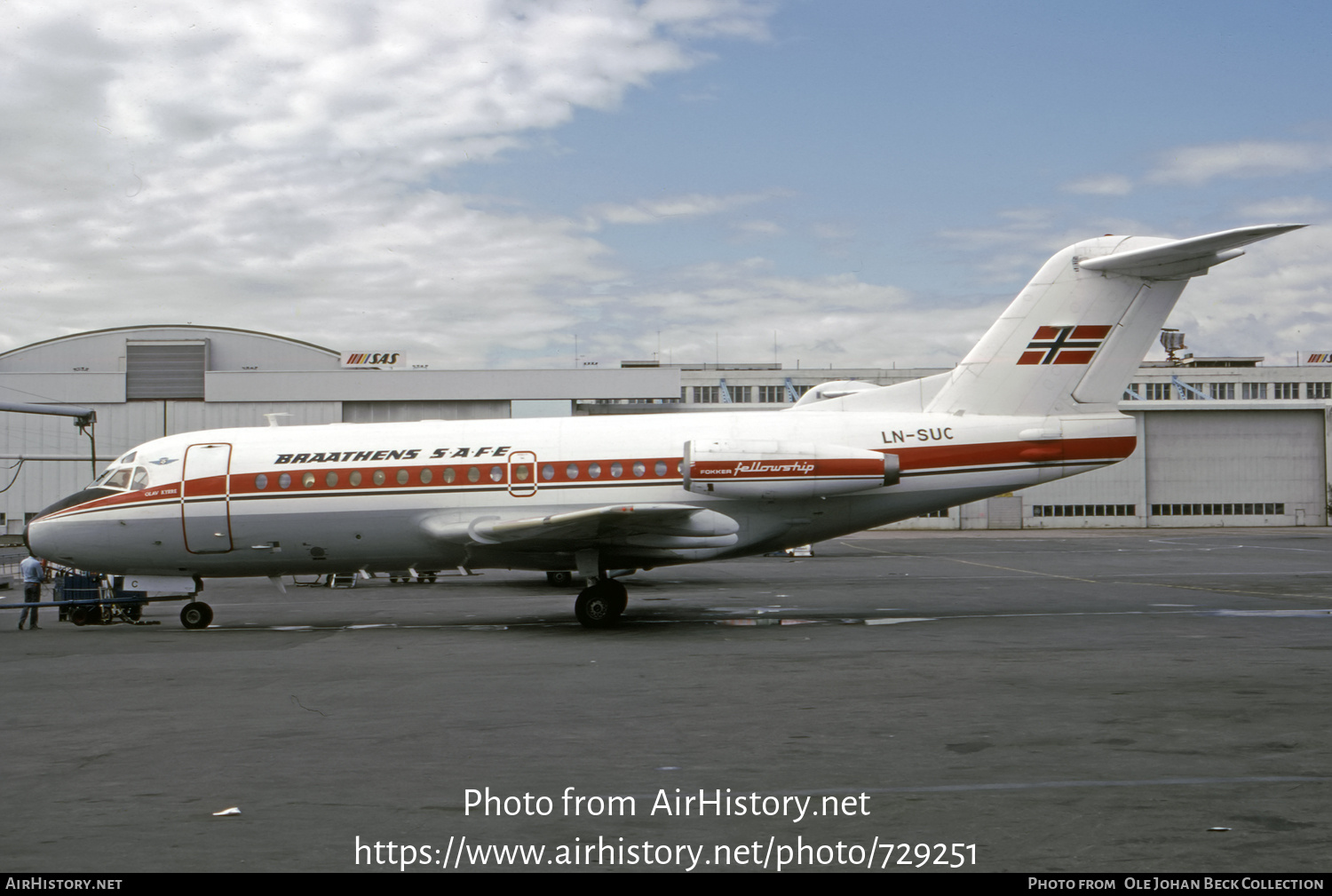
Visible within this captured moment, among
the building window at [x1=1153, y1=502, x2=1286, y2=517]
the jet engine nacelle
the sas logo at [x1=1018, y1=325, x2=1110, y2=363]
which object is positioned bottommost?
the building window at [x1=1153, y1=502, x2=1286, y2=517]

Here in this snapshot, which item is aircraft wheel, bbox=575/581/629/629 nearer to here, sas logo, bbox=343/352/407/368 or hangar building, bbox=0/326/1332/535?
hangar building, bbox=0/326/1332/535

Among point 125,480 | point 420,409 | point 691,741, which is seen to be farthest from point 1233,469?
point 691,741

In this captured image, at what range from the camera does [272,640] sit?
16969 millimetres

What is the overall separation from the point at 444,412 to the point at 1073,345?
3934 cm

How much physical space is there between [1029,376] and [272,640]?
1368 cm

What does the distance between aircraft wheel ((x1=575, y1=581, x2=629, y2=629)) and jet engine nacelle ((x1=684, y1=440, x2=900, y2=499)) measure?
2.29 metres

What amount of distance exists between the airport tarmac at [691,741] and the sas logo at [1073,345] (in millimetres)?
4554

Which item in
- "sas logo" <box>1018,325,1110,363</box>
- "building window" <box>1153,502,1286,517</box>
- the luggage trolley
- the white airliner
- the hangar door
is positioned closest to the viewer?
the white airliner

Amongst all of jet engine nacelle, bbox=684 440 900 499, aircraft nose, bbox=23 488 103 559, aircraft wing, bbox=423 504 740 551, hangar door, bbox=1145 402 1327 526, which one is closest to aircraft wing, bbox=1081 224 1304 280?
jet engine nacelle, bbox=684 440 900 499

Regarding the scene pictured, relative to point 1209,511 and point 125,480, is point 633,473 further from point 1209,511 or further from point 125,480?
point 1209,511

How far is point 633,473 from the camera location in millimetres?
18422

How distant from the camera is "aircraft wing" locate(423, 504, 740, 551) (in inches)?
666

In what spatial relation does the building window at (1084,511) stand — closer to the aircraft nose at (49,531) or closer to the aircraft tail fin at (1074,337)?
the aircraft tail fin at (1074,337)

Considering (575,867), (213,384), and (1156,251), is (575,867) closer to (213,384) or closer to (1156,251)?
(1156,251)
